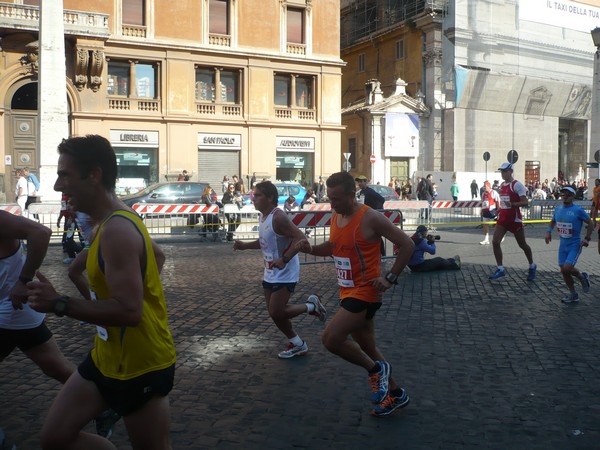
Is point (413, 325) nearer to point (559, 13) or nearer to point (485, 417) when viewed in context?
point (485, 417)

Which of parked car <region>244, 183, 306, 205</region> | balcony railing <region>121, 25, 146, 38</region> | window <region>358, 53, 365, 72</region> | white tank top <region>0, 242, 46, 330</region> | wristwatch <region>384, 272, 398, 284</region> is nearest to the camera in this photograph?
white tank top <region>0, 242, 46, 330</region>

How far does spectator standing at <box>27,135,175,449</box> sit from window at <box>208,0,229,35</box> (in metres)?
34.0

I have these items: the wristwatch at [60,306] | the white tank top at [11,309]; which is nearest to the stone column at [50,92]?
the white tank top at [11,309]

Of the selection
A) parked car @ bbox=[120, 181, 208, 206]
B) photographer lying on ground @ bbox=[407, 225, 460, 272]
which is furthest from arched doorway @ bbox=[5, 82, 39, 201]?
photographer lying on ground @ bbox=[407, 225, 460, 272]

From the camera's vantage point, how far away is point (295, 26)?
37.8 m

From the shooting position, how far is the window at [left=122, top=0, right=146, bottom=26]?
33.4 m

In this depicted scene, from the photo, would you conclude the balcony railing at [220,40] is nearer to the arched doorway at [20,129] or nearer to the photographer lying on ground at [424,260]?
the arched doorway at [20,129]

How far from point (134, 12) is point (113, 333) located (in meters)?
33.2

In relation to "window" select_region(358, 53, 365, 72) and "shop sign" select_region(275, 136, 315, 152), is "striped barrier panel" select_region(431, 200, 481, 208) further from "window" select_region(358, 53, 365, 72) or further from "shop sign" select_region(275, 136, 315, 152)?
"window" select_region(358, 53, 365, 72)

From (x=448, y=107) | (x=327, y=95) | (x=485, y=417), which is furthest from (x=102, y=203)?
(x=448, y=107)

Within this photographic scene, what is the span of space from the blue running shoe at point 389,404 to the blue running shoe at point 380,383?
0.12 feet

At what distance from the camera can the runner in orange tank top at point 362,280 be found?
5.00 metres

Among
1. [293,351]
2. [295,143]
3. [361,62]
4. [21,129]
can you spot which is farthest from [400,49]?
[293,351]

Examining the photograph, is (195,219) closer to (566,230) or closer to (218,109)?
(566,230)
